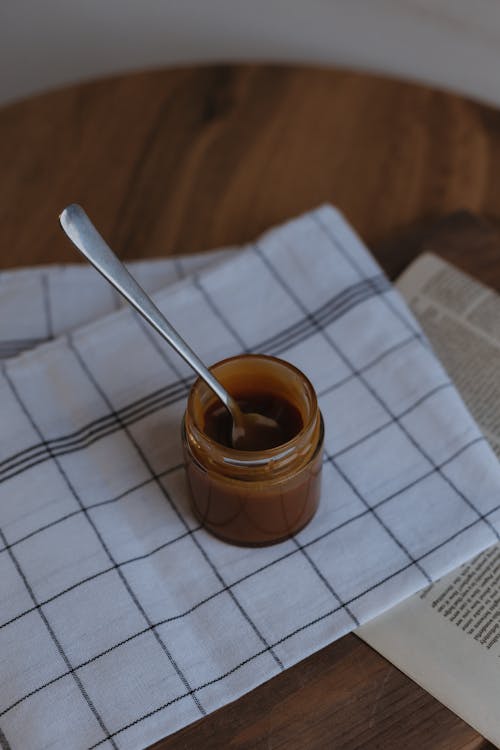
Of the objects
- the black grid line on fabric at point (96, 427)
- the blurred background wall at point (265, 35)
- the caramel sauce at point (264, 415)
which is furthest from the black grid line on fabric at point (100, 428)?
the blurred background wall at point (265, 35)

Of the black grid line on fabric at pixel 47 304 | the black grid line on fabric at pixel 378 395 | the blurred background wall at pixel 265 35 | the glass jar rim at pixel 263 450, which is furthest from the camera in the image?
the blurred background wall at pixel 265 35

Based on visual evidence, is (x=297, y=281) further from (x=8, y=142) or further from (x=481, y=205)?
(x=8, y=142)

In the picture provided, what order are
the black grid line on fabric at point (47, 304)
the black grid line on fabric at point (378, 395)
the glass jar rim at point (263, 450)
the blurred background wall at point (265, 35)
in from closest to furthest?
the glass jar rim at point (263, 450) → the black grid line on fabric at point (378, 395) → the black grid line on fabric at point (47, 304) → the blurred background wall at point (265, 35)

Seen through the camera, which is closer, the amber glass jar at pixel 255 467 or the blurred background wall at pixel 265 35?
the amber glass jar at pixel 255 467

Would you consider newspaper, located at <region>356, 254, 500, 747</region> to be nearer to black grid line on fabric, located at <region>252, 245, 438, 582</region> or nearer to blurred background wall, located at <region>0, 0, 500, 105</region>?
black grid line on fabric, located at <region>252, 245, 438, 582</region>

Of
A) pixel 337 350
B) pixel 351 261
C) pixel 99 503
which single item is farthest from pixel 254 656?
pixel 351 261

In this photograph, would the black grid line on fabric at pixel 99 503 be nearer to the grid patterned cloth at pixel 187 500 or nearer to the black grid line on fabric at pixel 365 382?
the grid patterned cloth at pixel 187 500

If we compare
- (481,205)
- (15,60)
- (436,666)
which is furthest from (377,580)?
(15,60)

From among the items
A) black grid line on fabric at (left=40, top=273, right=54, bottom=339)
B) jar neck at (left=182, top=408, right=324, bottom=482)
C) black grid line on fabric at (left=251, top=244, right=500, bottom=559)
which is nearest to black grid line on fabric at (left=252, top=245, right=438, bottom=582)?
black grid line on fabric at (left=251, top=244, right=500, bottom=559)
